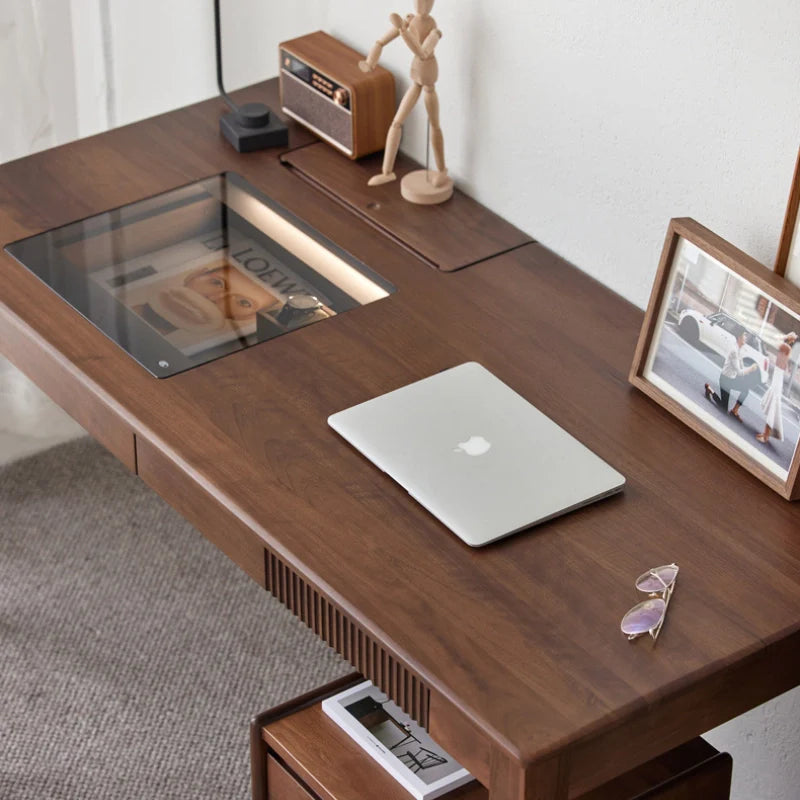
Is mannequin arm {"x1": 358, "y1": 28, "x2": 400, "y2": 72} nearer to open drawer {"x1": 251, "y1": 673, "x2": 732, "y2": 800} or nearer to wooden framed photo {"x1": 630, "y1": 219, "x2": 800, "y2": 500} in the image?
wooden framed photo {"x1": 630, "y1": 219, "x2": 800, "y2": 500}

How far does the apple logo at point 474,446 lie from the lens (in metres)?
1.64

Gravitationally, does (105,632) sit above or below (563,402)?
below

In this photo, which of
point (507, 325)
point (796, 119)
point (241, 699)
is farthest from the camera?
point (241, 699)

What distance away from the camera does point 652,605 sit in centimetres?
146

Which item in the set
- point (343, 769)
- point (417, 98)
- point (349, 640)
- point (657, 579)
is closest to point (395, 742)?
point (343, 769)

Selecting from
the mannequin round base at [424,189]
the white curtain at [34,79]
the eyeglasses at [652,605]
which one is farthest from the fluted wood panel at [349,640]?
the white curtain at [34,79]

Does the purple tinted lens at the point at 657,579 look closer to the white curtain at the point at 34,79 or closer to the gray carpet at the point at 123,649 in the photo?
the gray carpet at the point at 123,649

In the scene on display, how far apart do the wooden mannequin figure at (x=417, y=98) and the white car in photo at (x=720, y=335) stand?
1.70ft

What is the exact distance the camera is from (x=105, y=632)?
253cm

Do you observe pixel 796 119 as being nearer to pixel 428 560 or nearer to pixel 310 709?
pixel 428 560

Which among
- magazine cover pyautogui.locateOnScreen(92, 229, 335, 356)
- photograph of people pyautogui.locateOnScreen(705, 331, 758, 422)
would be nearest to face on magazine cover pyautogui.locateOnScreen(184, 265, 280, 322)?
magazine cover pyautogui.locateOnScreen(92, 229, 335, 356)

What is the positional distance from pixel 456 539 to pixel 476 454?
0.12 m

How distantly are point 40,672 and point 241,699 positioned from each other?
1.09 ft

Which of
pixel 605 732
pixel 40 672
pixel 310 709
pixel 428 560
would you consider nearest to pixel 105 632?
pixel 40 672
